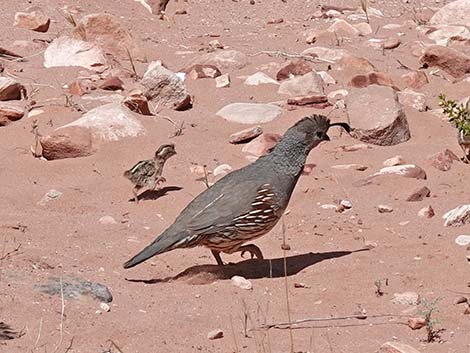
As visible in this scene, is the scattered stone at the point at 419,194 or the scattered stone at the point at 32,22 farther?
the scattered stone at the point at 32,22

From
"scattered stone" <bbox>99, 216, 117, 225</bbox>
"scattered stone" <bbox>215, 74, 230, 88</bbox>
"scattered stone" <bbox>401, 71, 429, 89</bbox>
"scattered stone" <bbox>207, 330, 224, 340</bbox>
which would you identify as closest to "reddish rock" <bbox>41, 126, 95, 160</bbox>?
"scattered stone" <bbox>99, 216, 117, 225</bbox>

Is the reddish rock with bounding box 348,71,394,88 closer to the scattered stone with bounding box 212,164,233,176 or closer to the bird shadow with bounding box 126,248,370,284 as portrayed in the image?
the scattered stone with bounding box 212,164,233,176

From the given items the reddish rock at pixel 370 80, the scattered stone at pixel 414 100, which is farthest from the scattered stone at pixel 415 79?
the scattered stone at pixel 414 100

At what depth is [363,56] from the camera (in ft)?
34.0

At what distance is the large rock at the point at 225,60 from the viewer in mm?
10156

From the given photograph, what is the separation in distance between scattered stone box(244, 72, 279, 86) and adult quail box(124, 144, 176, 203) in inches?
75.2

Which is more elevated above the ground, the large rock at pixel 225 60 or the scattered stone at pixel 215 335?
the scattered stone at pixel 215 335

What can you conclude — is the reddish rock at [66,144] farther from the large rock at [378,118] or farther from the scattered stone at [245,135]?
the large rock at [378,118]

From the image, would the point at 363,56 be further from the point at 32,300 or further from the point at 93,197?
the point at 32,300

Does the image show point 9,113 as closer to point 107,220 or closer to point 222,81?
point 222,81

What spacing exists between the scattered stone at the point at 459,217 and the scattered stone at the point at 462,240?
21cm

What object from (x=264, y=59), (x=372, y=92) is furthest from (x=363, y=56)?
(x=372, y=92)

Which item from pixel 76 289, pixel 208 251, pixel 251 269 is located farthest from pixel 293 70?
pixel 76 289

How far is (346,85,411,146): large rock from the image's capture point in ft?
27.5
